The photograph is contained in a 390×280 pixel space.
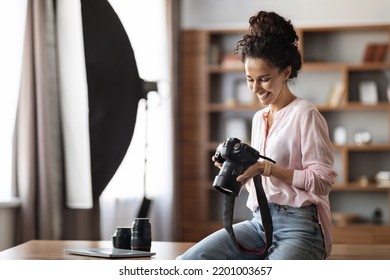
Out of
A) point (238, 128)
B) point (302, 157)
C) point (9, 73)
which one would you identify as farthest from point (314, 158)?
point (238, 128)

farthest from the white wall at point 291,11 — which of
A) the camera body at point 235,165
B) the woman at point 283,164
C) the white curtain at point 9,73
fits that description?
the camera body at point 235,165

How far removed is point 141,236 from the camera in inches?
61.9

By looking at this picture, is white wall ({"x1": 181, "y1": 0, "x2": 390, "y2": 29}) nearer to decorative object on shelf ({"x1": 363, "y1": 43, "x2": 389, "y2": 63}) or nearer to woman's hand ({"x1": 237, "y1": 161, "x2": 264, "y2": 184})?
decorative object on shelf ({"x1": 363, "y1": 43, "x2": 389, "y2": 63})

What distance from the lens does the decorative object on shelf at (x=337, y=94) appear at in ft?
14.4

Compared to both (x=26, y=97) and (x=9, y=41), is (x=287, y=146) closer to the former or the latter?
(x=9, y=41)

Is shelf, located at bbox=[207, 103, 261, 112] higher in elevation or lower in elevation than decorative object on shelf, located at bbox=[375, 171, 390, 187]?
higher

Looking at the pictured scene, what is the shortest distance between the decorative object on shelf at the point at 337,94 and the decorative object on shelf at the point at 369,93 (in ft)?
0.49

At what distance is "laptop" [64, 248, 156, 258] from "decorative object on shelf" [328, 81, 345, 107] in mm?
3035

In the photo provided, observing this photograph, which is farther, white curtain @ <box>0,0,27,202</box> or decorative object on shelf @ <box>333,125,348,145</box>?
decorative object on shelf @ <box>333,125,348,145</box>

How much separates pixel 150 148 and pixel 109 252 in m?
2.53

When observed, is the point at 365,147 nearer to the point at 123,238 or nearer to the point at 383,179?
the point at 383,179

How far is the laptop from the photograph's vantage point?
4.81ft

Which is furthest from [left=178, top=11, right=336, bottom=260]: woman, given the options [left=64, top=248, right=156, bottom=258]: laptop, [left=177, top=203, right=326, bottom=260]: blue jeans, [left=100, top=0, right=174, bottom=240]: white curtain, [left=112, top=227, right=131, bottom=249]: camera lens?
[left=100, top=0, right=174, bottom=240]: white curtain
